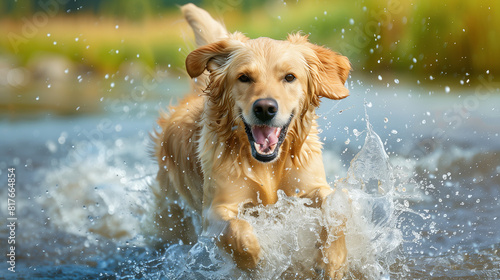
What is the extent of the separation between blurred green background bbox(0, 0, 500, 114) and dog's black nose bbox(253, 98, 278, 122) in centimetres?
552

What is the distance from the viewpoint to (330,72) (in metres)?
3.44

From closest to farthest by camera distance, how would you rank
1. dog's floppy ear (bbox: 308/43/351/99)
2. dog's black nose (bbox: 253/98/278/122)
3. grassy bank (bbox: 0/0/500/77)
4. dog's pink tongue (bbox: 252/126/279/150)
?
dog's black nose (bbox: 253/98/278/122)
dog's pink tongue (bbox: 252/126/279/150)
dog's floppy ear (bbox: 308/43/351/99)
grassy bank (bbox: 0/0/500/77)

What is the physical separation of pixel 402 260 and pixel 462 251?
508mm

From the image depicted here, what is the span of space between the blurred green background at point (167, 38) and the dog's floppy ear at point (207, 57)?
511 centimetres

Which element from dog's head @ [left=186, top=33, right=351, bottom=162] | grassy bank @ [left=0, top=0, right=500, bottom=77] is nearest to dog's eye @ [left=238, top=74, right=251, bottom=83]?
dog's head @ [left=186, top=33, right=351, bottom=162]

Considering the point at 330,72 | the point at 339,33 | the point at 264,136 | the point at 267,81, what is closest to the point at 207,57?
the point at 267,81

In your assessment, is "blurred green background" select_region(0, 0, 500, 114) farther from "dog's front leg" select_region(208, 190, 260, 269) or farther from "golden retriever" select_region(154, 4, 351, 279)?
"dog's front leg" select_region(208, 190, 260, 269)

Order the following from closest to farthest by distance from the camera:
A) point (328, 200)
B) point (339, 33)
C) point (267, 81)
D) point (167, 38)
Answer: point (267, 81) → point (328, 200) → point (339, 33) → point (167, 38)

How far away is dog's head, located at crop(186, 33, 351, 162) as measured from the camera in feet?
10.1

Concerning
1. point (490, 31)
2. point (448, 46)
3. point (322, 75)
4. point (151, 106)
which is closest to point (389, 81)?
point (448, 46)

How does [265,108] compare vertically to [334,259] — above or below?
above

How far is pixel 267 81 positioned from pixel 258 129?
0.28 m

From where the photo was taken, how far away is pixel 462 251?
3.97 meters

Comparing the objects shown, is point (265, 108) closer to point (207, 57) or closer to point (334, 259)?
point (207, 57)
